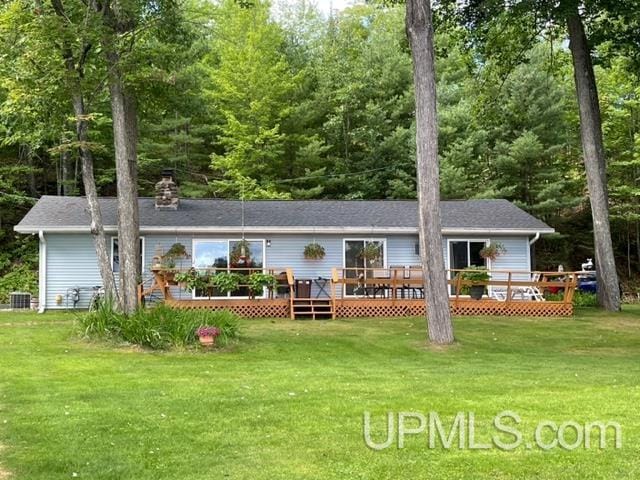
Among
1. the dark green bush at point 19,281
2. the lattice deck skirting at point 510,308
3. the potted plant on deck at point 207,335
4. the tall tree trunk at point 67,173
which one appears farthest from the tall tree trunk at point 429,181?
the tall tree trunk at point 67,173

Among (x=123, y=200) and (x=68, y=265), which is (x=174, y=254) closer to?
(x=68, y=265)

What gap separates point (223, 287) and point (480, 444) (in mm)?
9136

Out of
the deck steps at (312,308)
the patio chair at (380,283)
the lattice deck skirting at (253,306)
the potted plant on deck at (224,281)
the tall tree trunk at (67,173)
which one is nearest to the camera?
the potted plant on deck at (224,281)

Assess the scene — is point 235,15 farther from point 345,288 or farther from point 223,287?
point 223,287

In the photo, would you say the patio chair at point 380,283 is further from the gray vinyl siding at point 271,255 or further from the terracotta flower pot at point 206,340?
Answer: the terracotta flower pot at point 206,340

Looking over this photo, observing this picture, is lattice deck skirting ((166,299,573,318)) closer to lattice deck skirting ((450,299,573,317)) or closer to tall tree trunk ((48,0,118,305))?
lattice deck skirting ((450,299,573,317))

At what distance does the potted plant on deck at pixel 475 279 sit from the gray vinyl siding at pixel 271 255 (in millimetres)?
1642

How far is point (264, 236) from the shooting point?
15.9 meters

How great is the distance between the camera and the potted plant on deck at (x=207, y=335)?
364 inches

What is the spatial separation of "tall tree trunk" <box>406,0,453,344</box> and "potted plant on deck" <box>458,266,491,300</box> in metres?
4.52

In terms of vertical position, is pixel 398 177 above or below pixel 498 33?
below

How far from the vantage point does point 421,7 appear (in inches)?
399

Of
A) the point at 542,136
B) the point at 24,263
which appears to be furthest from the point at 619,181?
the point at 24,263

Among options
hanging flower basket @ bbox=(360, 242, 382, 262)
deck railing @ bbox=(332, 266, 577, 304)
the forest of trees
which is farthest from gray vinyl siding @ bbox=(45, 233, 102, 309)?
hanging flower basket @ bbox=(360, 242, 382, 262)
